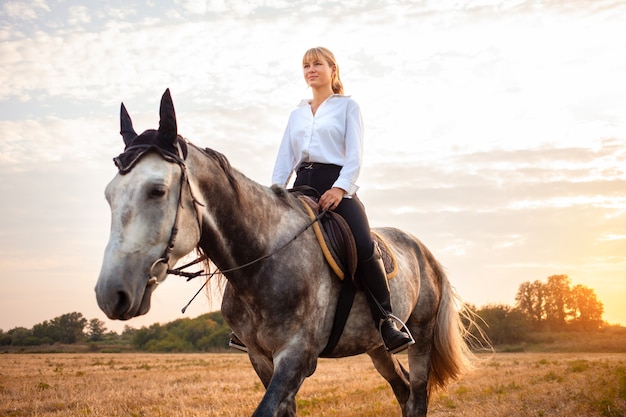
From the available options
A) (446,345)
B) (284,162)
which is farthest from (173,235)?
(446,345)

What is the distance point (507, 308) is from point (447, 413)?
53397 mm

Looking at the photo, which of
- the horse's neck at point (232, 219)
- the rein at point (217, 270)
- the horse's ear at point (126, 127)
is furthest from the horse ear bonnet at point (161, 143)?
the rein at point (217, 270)

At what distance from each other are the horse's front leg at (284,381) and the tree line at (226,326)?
53366mm

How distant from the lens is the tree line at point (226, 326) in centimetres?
5803

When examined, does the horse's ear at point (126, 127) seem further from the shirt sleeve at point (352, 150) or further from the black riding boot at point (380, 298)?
the black riding boot at point (380, 298)

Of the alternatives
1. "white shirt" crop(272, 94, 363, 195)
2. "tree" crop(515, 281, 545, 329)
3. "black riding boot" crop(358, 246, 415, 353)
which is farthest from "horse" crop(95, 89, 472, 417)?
"tree" crop(515, 281, 545, 329)

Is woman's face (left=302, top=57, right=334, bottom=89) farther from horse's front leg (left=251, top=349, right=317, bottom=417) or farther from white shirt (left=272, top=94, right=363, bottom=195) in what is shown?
horse's front leg (left=251, top=349, right=317, bottom=417)

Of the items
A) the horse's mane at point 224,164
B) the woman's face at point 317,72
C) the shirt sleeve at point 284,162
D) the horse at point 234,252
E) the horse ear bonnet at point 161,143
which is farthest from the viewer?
the shirt sleeve at point 284,162

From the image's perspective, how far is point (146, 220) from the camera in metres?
3.20

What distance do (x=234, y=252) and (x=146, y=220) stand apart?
0.90 m

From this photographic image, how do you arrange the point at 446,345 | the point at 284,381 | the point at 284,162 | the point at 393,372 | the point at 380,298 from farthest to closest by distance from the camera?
1. the point at 446,345
2. the point at 393,372
3. the point at 284,162
4. the point at 380,298
5. the point at 284,381

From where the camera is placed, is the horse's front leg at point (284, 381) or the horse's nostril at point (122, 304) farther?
the horse's front leg at point (284, 381)

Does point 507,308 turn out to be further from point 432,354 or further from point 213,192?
point 213,192

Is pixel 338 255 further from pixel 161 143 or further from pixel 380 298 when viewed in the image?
pixel 161 143
